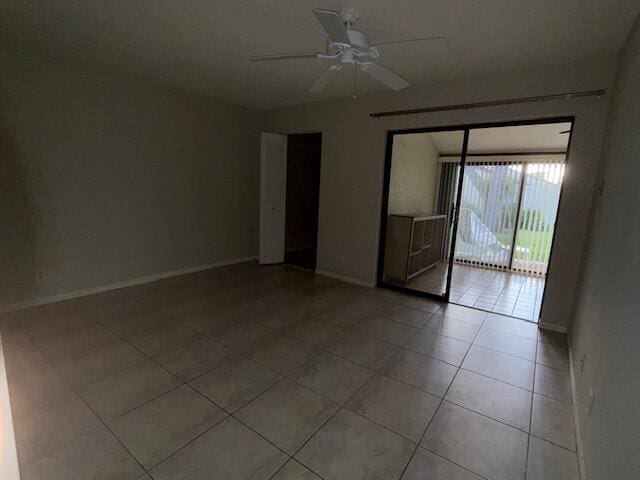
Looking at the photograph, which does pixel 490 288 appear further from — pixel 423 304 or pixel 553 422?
pixel 553 422

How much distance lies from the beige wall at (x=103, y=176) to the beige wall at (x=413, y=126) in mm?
1413

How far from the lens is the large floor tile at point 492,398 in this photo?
1.83 meters

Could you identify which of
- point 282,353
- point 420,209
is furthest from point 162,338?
point 420,209

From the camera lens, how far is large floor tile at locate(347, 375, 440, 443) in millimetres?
1719

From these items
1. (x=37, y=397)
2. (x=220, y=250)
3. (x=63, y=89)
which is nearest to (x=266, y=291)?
(x=220, y=250)

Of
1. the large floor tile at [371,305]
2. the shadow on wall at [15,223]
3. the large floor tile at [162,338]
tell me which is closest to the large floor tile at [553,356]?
the large floor tile at [371,305]

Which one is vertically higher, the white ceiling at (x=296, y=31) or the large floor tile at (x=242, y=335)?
the white ceiling at (x=296, y=31)

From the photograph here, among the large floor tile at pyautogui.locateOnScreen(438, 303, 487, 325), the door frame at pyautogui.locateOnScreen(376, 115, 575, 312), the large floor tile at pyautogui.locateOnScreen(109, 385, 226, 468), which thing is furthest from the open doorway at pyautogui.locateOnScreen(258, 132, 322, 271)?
the large floor tile at pyautogui.locateOnScreen(109, 385, 226, 468)

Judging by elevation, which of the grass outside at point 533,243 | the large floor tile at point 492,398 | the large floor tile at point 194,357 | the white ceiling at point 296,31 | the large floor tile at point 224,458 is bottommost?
the large floor tile at point 224,458

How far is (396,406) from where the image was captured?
6.15ft

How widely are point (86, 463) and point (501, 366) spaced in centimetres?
273

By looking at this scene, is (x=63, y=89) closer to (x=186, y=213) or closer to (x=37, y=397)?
(x=186, y=213)

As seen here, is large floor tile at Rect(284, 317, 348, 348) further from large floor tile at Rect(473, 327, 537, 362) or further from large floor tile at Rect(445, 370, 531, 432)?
large floor tile at Rect(473, 327, 537, 362)

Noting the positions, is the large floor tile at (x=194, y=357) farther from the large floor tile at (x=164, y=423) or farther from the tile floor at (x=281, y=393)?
the large floor tile at (x=164, y=423)
